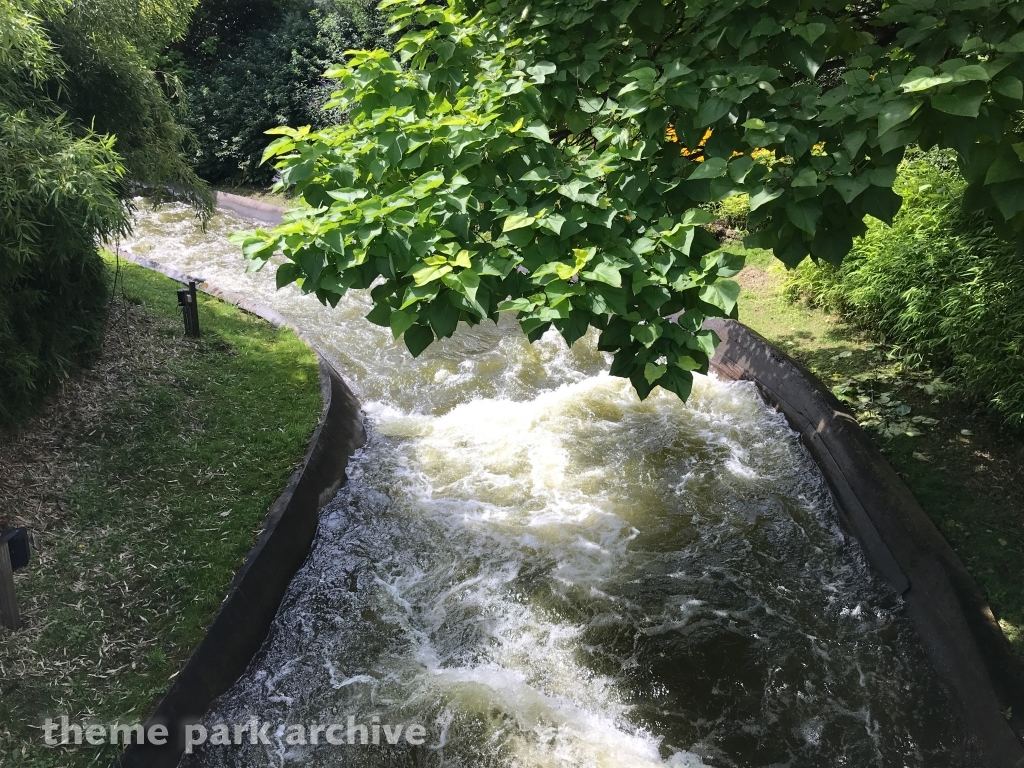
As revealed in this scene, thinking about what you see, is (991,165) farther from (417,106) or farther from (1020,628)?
(1020,628)

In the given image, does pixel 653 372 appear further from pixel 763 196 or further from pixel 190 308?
pixel 190 308

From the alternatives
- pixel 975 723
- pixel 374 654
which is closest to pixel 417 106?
pixel 374 654

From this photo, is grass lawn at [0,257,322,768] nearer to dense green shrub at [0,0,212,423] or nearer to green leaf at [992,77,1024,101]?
dense green shrub at [0,0,212,423]

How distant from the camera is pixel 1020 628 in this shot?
13.5 feet

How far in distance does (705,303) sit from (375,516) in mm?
3749

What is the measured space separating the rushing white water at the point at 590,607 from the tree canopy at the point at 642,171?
239cm

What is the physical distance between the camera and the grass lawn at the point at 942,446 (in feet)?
14.9

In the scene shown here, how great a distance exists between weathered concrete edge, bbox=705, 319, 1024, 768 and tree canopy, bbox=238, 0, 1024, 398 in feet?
8.13

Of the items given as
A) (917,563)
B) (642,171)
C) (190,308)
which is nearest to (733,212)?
(917,563)

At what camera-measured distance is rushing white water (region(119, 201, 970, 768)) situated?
3.98m

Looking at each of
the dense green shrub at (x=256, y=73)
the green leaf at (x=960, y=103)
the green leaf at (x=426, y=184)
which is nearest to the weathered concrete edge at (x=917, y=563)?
the green leaf at (x=960, y=103)

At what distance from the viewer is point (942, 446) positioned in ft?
18.3

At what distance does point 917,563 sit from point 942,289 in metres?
2.68

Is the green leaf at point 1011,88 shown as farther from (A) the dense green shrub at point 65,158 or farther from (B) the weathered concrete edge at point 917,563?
(A) the dense green shrub at point 65,158
